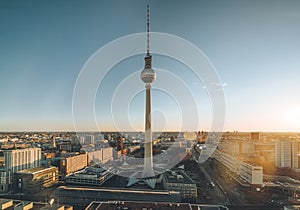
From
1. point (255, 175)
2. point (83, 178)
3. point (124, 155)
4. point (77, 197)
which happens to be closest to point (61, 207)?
point (77, 197)

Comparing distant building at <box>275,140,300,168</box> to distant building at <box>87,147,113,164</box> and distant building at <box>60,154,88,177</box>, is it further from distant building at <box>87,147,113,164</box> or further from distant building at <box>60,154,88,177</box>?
distant building at <box>60,154,88,177</box>

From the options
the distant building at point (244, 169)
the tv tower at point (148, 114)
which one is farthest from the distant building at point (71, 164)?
the distant building at point (244, 169)

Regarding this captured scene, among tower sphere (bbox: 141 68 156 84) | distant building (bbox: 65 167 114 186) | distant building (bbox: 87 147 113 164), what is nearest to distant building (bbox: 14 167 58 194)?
distant building (bbox: 65 167 114 186)

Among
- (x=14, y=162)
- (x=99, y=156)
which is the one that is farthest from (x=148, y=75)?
(x=14, y=162)

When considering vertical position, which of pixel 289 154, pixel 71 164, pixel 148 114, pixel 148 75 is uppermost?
pixel 148 75

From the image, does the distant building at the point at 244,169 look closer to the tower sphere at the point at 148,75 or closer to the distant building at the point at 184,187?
the distant building at the point at 184,187

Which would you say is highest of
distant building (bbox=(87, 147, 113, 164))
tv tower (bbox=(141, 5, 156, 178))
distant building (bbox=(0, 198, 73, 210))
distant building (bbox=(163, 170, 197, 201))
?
tv tower (bbox=(141, 5, 156, 178))

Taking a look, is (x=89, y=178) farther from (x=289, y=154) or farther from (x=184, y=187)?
(x=289, y=154)

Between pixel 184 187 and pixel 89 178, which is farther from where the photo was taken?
pixel 89 178
